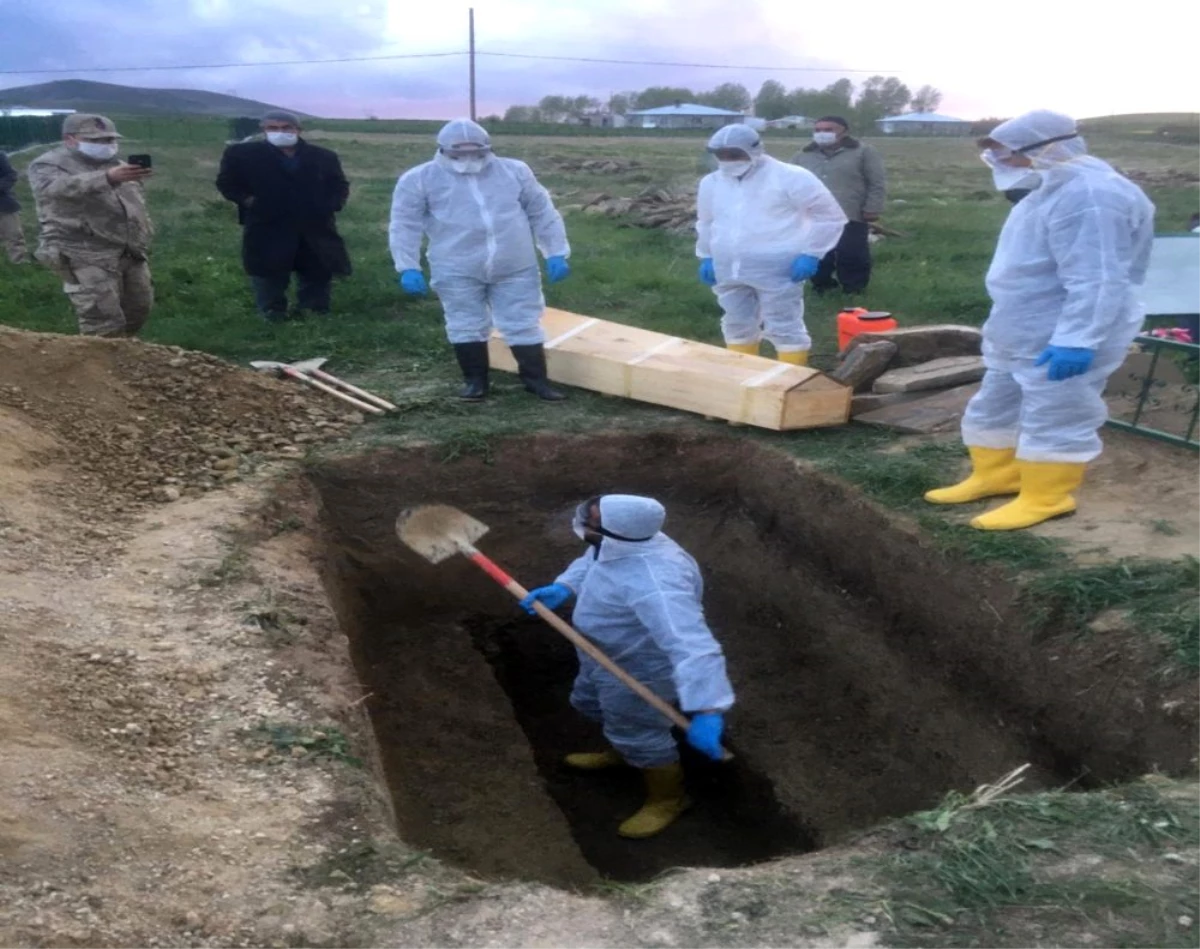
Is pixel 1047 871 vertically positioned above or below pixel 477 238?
below

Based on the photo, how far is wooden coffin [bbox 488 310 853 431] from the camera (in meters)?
5.88

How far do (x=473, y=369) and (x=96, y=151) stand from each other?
2833 mm

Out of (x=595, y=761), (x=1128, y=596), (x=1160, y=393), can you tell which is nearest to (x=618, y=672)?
(x=595, y=761)

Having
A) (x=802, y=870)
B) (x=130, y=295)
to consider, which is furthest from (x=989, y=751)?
(x=130, y=295)

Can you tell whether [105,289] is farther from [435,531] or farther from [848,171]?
[848,171]

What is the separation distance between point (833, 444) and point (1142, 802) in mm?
3214

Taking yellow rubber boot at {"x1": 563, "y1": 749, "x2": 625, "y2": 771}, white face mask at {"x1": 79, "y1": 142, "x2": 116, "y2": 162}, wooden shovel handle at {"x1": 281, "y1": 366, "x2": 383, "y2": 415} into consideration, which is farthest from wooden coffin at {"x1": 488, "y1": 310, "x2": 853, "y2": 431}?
white face mask at {"x1": 79, "y1": 142, "x2": 116, "y2": 162}

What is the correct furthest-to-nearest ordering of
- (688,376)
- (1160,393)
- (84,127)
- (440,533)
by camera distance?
(84,127) < (688,376) < (1160,393) < (440,533)

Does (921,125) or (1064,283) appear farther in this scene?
(921,125)

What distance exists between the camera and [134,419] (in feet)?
18.4

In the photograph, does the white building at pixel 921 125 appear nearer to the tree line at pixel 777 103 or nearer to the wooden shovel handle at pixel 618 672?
the tree line at pixel 777 103

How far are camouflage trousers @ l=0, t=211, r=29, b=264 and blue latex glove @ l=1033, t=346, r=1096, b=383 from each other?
33.9ft

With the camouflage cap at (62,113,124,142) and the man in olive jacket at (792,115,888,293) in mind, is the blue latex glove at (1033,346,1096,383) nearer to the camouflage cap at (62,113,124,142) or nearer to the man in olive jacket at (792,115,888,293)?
the man in olive jacket at (792,115,888,293)

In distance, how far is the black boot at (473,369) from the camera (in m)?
6.46
